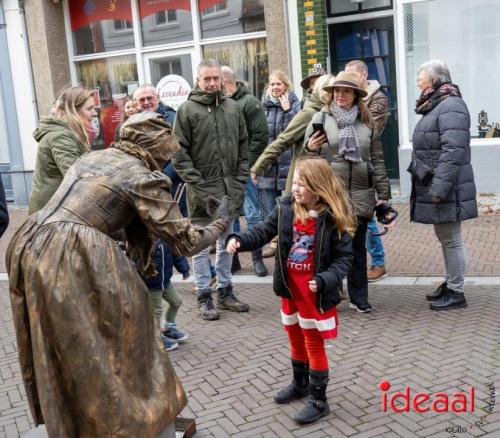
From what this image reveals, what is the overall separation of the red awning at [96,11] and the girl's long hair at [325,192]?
860 cm

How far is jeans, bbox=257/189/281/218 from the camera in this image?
7266mm

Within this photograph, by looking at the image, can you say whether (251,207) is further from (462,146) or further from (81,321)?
(81,321)

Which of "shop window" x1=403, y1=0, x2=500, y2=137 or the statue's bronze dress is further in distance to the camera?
"shop window" x1=403, y1=0, x2=500, y2=137

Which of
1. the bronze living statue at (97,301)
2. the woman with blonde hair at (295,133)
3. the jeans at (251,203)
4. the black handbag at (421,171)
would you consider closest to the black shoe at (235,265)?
the jeans at (251,203)

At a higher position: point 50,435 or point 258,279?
point 50,435

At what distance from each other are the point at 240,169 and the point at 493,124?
5.16m

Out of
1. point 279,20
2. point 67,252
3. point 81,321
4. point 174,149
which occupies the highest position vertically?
point 279,20

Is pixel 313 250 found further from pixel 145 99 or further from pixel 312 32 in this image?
pixel 312 32

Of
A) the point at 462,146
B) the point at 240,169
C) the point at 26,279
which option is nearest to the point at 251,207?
the point at 240,169

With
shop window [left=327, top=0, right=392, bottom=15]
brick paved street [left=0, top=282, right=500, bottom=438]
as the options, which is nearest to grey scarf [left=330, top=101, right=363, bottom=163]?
brick paved street [left=0, top=282, right=500, bottom=438]

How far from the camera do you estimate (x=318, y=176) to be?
378 centimetres

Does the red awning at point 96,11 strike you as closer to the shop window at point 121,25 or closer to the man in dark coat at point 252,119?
the shop window at point 121,25

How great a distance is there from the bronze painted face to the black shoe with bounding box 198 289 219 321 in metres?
2.79

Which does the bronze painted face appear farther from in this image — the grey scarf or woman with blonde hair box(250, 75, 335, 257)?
woman with blonde hair box(250, 75, 335, 257)
